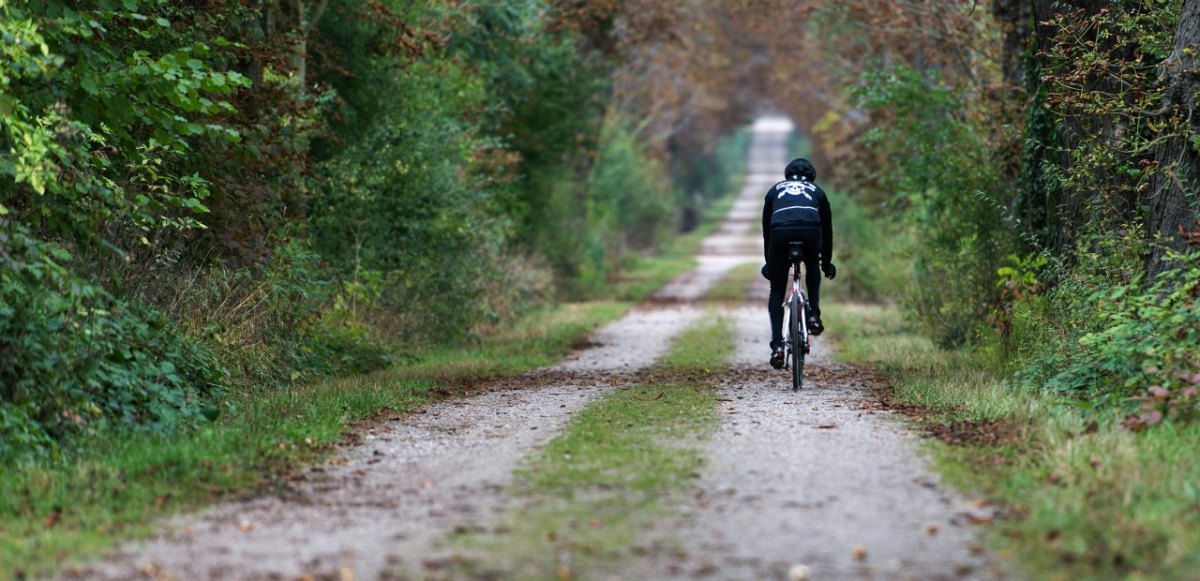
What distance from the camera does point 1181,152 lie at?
40.1ft

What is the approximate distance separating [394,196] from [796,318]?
749cm

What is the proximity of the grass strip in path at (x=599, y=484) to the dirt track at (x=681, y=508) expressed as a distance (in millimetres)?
166

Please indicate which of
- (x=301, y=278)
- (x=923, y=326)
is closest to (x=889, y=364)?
(x=923, y=326)

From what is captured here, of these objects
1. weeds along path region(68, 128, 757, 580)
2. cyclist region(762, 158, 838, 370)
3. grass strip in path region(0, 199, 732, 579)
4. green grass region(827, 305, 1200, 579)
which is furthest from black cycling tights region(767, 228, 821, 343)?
grass strip in path region(0, 199, 732, 579)

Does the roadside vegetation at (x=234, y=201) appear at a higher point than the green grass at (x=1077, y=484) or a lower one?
higher

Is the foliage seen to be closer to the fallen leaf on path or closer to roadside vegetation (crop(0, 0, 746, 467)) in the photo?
roadside vegetation (crop(0, 0, 746, 467))

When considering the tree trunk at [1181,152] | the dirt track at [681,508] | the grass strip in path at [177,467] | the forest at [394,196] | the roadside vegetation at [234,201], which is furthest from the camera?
the tree trunk at [1181,152]

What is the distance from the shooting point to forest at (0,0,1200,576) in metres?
10.5

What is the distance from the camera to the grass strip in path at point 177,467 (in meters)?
7.49

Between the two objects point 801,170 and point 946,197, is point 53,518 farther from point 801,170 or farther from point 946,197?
point 946,197

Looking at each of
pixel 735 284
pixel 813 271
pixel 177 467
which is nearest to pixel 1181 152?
pixel 813 271

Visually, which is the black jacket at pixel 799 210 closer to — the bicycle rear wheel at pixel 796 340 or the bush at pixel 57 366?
the bicycle rear wheel at pixel 796 340

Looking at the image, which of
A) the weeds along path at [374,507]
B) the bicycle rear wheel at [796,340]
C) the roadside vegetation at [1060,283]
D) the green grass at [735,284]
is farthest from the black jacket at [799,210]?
the green grass at [735,284]

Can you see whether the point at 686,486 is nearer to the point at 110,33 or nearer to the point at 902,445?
the point at 902,445
